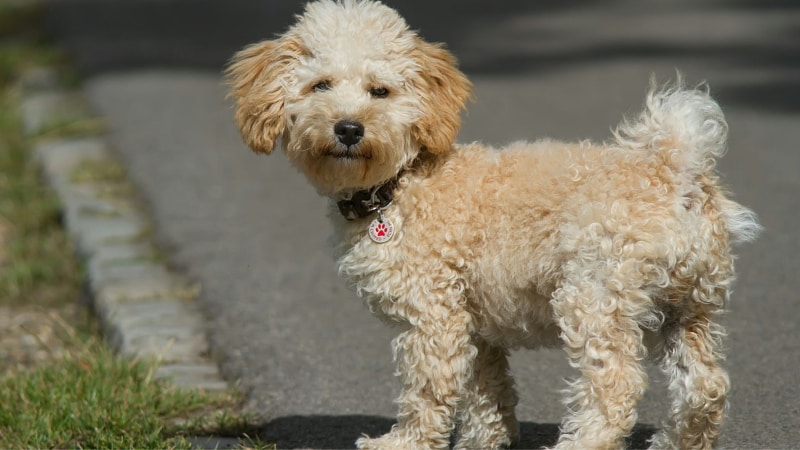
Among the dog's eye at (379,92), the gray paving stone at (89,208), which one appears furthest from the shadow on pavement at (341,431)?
the gray paving stone at (89,208)

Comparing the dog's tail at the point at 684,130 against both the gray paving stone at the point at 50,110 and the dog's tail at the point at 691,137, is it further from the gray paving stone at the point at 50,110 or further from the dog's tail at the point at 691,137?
the gray paving stone at the point at 50,110

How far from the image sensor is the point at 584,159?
13.7 feet

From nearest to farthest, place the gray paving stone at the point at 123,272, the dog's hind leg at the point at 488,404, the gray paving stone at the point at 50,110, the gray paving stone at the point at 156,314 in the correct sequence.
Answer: the dog's hind leg at the point at 488,404 → the gray paving stone at the point at 156,314 → the gray paving stone at the point at 123,272 → the gray paving stone at the point at 50,110

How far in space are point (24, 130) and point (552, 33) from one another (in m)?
5.53

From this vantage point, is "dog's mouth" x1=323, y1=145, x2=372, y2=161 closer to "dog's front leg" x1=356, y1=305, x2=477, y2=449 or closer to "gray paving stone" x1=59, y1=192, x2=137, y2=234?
"dog's front leg" x1=356, y1=305, x2=477, y2=449

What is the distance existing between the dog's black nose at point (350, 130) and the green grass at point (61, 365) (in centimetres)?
130

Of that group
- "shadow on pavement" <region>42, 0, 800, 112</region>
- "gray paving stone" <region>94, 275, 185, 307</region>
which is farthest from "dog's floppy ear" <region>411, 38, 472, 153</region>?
"shadow on pavement" <region>42, 0, 800, 112</region>

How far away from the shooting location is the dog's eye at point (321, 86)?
176 inches

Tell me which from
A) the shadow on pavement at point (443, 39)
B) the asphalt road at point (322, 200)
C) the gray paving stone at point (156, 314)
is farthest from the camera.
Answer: the shadow on pavement at point (443, 39)

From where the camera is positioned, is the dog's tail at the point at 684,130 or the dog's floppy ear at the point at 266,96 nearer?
the dog's tail at the point at 684,130

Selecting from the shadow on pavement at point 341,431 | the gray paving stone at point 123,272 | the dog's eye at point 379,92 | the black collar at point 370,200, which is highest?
the dog's eye at point 379,92

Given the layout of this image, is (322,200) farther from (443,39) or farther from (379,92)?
(443,39)

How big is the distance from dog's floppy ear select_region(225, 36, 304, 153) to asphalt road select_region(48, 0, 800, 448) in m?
1.28

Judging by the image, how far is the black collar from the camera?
177 inches
